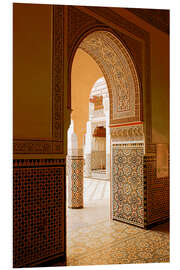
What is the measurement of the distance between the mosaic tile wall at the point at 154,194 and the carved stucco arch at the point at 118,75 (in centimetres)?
59

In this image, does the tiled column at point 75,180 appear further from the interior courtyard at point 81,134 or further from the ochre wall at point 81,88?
the ochre wall at point 81,88

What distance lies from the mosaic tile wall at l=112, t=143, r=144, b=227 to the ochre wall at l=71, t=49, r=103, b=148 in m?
1.22

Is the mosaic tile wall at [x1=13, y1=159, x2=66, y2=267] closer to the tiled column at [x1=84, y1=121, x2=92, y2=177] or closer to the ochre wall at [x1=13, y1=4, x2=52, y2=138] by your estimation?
the ochre wall at [x1=13, y1=4, x2=52, y2=138]

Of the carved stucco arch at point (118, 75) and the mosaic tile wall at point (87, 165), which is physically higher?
the carved stucco arch at point (118, 75)

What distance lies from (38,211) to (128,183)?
145cm

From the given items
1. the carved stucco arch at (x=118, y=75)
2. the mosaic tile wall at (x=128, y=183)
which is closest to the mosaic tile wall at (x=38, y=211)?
the mosaic tile wall at (x=128, y=183)

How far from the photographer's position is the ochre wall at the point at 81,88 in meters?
4.16

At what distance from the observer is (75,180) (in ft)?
13.0

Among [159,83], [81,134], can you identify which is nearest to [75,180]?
[81,134]

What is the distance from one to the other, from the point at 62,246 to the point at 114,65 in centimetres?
213

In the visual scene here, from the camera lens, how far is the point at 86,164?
839cm

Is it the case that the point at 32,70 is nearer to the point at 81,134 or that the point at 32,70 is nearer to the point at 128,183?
the point at 128,183

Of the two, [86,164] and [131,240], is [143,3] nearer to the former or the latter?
[131,240]
